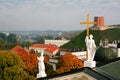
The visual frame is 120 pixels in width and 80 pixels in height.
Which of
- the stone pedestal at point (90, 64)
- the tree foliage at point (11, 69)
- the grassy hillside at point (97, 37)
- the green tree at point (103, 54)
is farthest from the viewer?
the grassy hillside at point (97, 37)

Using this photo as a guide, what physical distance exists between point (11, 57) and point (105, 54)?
15.0 meters

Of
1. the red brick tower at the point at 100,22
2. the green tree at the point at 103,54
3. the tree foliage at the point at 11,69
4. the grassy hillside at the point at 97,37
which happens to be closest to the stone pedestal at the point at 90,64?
the green tree at the point at 103,54

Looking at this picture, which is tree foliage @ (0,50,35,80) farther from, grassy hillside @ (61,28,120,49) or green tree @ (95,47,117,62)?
grassy hillside @ (61,28,120,49)

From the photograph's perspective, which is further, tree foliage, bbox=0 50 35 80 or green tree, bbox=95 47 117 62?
tree foliage, bbox=0 50 35 80

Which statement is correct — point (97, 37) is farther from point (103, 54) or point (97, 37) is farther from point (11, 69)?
point (103, 54)

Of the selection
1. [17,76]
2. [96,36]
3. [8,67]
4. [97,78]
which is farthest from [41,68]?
[96,36]

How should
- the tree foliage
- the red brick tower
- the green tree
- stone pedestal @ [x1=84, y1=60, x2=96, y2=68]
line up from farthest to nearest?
the red brick tower → the tree foliage → the green tree → stone pedestal @ [x1=84, y1=60, x2=96, y2=68]

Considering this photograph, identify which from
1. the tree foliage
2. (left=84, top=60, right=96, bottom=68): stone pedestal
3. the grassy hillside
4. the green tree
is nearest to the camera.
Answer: (left=84, top=60, right=96, bottom=68): stone pedestal

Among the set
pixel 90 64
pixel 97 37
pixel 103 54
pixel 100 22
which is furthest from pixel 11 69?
pixel 100 22

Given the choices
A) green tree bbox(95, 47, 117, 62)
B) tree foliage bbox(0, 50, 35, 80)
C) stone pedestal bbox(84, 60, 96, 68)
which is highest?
stone pedestal bbox(84, 60, 96, 68)

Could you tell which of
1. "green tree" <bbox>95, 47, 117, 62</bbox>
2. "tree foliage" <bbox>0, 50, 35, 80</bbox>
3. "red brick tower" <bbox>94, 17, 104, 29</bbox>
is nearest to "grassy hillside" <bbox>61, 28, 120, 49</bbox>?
"red brick tower" <bbox>94, 17, 104, 29</bbox>

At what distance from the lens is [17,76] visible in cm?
4066

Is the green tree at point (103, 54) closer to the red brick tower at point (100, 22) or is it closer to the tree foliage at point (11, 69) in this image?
the tree foliage at point (11, 69)

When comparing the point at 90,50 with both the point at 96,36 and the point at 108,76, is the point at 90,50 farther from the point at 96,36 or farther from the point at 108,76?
the point at 96,36
